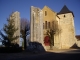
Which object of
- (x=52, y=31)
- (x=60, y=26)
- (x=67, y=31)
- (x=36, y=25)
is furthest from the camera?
(x=67, y=31)

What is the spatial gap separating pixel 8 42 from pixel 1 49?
5.97ft

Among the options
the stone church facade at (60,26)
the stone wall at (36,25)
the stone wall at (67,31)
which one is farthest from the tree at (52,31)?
the stone wall at (36,25)

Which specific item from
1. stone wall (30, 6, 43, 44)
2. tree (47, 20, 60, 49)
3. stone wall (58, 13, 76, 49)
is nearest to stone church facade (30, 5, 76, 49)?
stone wall (58, 13, 76, 49)

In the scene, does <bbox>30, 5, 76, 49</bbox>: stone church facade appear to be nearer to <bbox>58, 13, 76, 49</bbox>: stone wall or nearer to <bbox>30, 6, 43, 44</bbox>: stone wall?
<bbox>58, 13, 76, 49</bbox>: stone wall

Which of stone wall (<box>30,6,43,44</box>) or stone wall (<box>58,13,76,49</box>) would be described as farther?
stone wall (<box>58,13,76,49</box>)

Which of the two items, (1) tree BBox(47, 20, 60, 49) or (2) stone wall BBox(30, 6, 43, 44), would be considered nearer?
(2) stone wall BBox(30, 6, 43, 44)

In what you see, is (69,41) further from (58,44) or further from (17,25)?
(17,25)

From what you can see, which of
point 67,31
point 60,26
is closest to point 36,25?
point 60,26

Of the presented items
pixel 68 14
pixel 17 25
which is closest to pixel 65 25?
pixel 68 14

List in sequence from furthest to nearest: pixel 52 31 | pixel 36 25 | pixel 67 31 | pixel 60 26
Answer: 1. pixel 67 31
2. pixel 60 26
3. pixel 52 31
4. pixel 36 25

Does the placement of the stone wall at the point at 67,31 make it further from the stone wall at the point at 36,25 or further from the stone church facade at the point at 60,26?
the stone wall at the point at 36,25

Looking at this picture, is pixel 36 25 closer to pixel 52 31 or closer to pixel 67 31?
pixel 52 31

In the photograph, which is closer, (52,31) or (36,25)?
(36,25)

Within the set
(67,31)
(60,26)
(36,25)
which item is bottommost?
(67,31)
